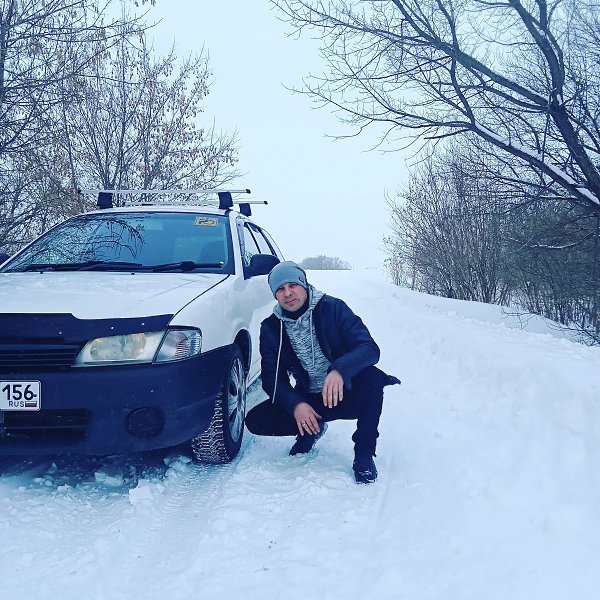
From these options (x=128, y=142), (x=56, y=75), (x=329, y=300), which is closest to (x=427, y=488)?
(x=329, y=300)

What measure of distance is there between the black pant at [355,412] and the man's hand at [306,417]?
139 millimetres

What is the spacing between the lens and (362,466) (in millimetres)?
2879

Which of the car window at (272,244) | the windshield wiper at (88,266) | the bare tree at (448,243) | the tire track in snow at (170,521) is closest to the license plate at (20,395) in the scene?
the tire track in snow at (170,521)

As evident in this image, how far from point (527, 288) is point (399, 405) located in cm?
1480

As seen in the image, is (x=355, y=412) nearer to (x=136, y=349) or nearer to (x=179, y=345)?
(x=179, y=345)

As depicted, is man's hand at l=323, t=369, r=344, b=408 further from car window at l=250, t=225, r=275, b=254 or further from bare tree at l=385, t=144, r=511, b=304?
bare tree at l=385, t=144, r=511, b=304

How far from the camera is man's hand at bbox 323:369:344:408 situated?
2.81m

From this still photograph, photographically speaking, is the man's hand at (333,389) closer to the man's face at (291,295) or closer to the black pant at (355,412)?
the black pant at (355,412)

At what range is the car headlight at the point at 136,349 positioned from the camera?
2492mm

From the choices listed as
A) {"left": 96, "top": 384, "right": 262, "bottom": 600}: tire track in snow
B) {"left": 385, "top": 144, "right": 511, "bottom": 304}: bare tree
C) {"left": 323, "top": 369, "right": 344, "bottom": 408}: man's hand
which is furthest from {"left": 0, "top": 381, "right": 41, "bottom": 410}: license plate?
{"left": 385, "top": 144, "right": 511, "bottom": 304}: bare tree

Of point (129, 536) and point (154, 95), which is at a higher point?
point (154, 95)

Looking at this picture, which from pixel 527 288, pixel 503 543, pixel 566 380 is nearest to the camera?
pixel 503 543

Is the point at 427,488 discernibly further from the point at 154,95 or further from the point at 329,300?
the point at 154,95

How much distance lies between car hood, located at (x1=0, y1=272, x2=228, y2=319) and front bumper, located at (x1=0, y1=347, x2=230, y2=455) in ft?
0.97
